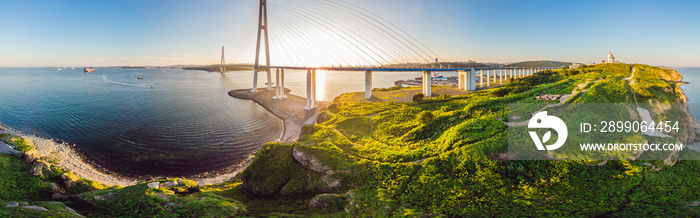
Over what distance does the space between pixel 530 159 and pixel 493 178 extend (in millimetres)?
2323

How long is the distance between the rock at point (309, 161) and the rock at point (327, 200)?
202 cm

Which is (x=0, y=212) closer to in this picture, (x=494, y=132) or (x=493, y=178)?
(x=493, y=178)

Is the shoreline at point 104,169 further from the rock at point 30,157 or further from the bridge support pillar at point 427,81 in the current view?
the bridge support pillar at point 427,81

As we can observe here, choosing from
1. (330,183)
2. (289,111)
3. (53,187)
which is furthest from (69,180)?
(289,111)

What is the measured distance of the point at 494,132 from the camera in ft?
52.6

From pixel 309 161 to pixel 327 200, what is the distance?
10.9 ft

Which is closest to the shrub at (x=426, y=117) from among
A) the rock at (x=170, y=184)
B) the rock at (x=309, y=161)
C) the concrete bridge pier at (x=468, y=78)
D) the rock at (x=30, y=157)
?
the rock at (x=309, y=161)

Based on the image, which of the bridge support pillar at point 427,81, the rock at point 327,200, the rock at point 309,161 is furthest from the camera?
the bridge support pillar at point 427,81

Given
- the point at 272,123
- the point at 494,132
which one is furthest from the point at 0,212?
the point at 272,123

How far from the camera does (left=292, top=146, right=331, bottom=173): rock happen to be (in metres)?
15.2

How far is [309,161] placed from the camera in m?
15.9

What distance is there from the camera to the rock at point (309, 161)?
50.0 feet

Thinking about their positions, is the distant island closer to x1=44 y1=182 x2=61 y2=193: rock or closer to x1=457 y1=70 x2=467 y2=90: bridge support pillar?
x1=44 y1=182 x2=61 y2=193: rock

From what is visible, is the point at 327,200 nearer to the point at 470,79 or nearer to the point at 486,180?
the point at 486,180
